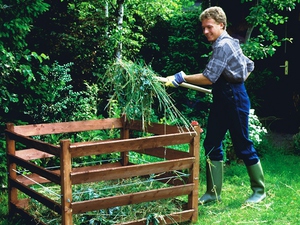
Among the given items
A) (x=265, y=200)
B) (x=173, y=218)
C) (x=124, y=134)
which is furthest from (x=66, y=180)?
(x=265, y=200)

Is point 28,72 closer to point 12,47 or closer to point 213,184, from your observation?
point 12,47

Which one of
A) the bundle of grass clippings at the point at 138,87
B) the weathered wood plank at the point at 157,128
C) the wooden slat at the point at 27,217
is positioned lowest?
the wooden slat at the point at 27,217

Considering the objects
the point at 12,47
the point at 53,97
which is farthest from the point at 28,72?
the point at 53,97

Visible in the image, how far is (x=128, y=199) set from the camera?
14.6ft

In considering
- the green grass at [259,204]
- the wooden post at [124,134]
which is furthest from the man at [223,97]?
the wooden post at [124,134]

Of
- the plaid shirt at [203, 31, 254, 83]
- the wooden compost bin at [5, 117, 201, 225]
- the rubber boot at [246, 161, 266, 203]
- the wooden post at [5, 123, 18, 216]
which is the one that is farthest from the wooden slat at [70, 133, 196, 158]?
the rubber boot at [246, 161, 266, 203]

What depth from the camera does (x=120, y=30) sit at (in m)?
8.48

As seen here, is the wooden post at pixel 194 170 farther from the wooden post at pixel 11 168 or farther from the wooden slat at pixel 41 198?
the wooden post at pixel 11 168

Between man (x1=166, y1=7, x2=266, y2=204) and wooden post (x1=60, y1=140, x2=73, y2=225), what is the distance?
1.31m

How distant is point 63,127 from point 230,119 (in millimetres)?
1671

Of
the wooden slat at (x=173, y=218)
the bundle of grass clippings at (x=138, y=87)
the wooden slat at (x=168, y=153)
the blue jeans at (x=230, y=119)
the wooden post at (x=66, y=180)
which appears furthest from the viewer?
the blue jeans at (x=230, y=119)

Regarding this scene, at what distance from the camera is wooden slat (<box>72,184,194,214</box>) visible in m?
4.23

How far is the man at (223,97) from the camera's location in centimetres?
506

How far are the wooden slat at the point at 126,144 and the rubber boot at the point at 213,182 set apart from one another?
2.57ft
